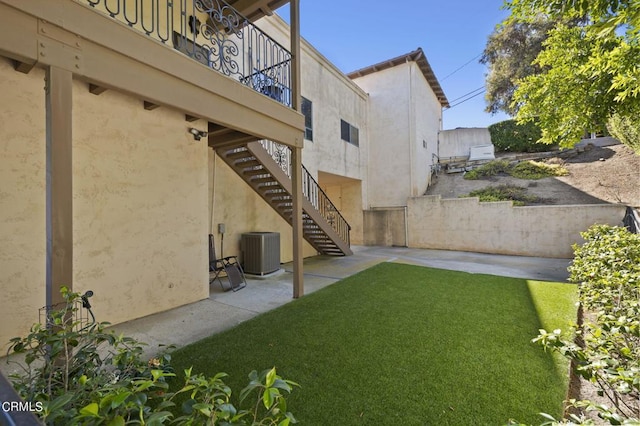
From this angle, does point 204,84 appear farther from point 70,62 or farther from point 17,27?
point 17,27

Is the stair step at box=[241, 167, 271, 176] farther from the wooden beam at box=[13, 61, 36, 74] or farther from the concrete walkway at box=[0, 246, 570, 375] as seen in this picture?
the wooden beam at box=[13, 61, 36, 74]

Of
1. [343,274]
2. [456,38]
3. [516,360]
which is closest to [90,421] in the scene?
[516,360]

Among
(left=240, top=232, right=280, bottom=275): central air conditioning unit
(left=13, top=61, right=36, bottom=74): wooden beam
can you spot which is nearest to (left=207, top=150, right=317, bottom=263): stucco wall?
(left=240, top=232, right=280, bottom=275): central air conditioning unit

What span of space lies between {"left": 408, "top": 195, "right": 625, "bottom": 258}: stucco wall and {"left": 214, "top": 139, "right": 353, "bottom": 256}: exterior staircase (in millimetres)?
4014

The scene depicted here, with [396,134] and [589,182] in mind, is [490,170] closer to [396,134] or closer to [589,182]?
[589,182]

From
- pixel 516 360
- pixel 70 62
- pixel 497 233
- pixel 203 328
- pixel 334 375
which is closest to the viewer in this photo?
pixel 70 62

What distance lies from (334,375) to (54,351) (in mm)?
2135

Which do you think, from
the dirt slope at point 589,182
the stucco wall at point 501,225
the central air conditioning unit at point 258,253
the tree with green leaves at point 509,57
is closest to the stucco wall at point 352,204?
the stucco wall at point 501,225

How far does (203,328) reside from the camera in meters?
3.90

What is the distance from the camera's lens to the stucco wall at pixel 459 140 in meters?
16.8

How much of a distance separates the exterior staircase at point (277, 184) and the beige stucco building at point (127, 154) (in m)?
0.05

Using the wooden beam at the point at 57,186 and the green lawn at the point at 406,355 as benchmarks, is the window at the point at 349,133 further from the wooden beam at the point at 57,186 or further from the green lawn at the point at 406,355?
the wooden beam at the point at 57,186

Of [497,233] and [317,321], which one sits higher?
[497,233]

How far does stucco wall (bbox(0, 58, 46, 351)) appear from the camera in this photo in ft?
10.4
